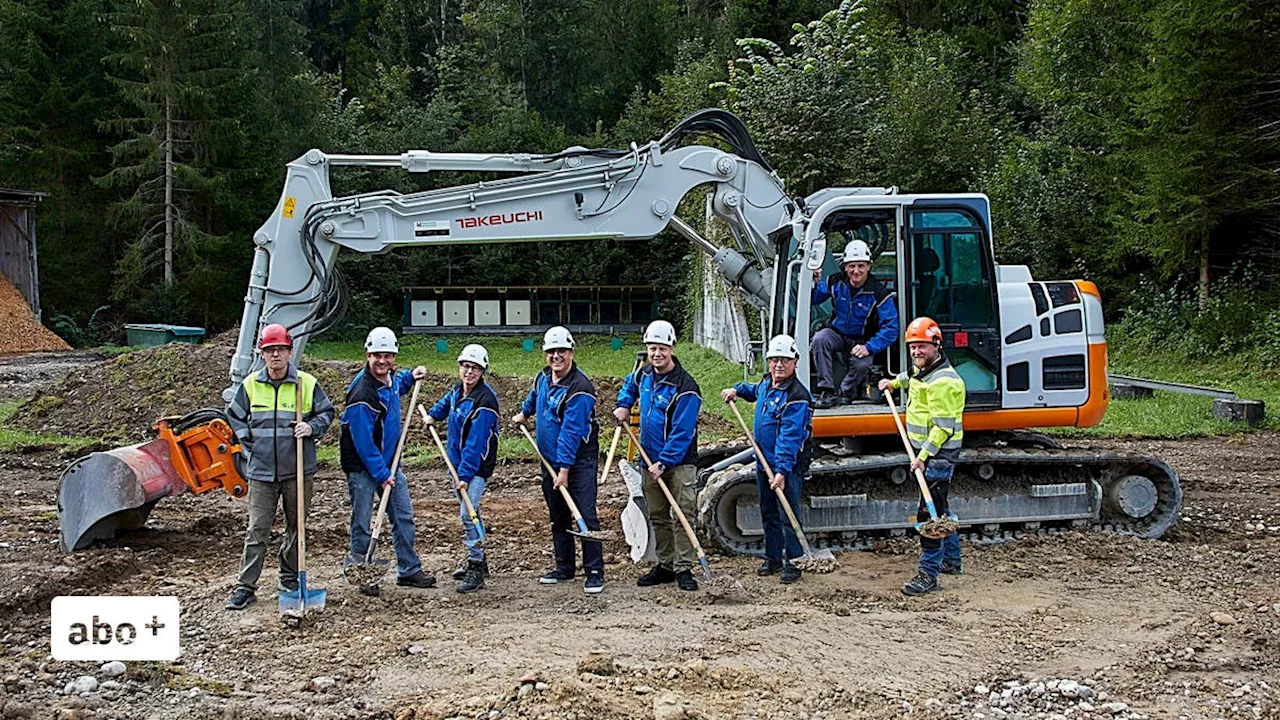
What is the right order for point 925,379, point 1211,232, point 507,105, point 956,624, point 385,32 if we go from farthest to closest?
point 385,32 < point 507,105 < point 1211,232 < point 925,379 < point 956,624

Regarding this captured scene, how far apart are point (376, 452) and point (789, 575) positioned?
3.00 meters

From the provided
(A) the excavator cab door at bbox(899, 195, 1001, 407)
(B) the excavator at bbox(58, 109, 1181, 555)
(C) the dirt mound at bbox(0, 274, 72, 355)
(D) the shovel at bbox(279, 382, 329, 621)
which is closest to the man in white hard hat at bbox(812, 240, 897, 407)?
(B) the excavator at bbox(58, 109, 1181, 555)

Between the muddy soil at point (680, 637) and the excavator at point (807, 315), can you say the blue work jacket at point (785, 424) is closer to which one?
the excavator at point (807, 315)

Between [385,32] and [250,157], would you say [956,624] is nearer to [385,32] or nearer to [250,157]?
[250,157]

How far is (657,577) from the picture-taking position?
8172 millimetres

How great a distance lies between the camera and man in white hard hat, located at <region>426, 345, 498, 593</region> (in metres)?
7.97

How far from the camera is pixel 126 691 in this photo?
589 centimetres

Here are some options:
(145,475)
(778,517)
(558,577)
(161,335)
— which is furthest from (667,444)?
(161,335)

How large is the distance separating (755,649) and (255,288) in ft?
15.9

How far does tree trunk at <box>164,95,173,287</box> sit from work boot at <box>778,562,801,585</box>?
2842 cm

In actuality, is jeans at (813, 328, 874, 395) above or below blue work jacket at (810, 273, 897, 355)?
below

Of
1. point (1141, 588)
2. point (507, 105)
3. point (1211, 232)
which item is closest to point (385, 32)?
point (507, 105)

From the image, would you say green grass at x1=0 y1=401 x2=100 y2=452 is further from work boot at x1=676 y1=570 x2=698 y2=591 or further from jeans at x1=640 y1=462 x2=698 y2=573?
work boot at x1=676 y1=570 x2=698 y2=591

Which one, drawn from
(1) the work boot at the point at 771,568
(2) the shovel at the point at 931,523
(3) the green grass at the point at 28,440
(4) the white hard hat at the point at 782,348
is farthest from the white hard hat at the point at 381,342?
(3) the green grass at the point at 28,440
